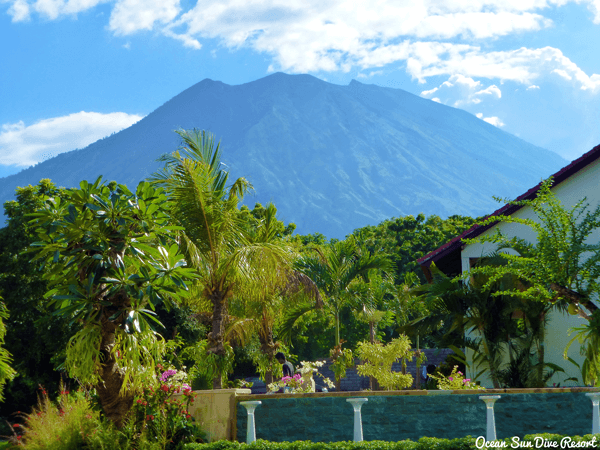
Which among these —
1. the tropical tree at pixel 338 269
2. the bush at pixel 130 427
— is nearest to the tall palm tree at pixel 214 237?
the tropical tree at pixel 338 269

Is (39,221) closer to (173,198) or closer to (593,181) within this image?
(173,198)

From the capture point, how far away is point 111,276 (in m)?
10.6

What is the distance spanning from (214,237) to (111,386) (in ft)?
19.2

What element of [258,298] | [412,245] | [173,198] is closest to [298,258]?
[258,298]

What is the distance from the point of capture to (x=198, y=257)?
1504 cm

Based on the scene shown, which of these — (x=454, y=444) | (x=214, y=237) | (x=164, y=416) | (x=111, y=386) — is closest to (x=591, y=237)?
(x=214, y=237)

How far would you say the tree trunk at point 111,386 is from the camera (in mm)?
10789

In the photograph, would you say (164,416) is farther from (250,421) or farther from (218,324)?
(218,324)

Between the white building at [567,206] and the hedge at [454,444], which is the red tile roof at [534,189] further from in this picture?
the hedge at [454,444]

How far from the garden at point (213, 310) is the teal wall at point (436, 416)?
0.11 feet

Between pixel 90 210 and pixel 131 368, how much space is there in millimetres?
2776

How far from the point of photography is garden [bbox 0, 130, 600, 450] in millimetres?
10594

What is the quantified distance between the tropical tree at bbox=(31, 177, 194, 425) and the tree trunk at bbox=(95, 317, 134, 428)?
0.06ft

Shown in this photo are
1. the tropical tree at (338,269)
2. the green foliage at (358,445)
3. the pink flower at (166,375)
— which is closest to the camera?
the green foliage at (358,445)
